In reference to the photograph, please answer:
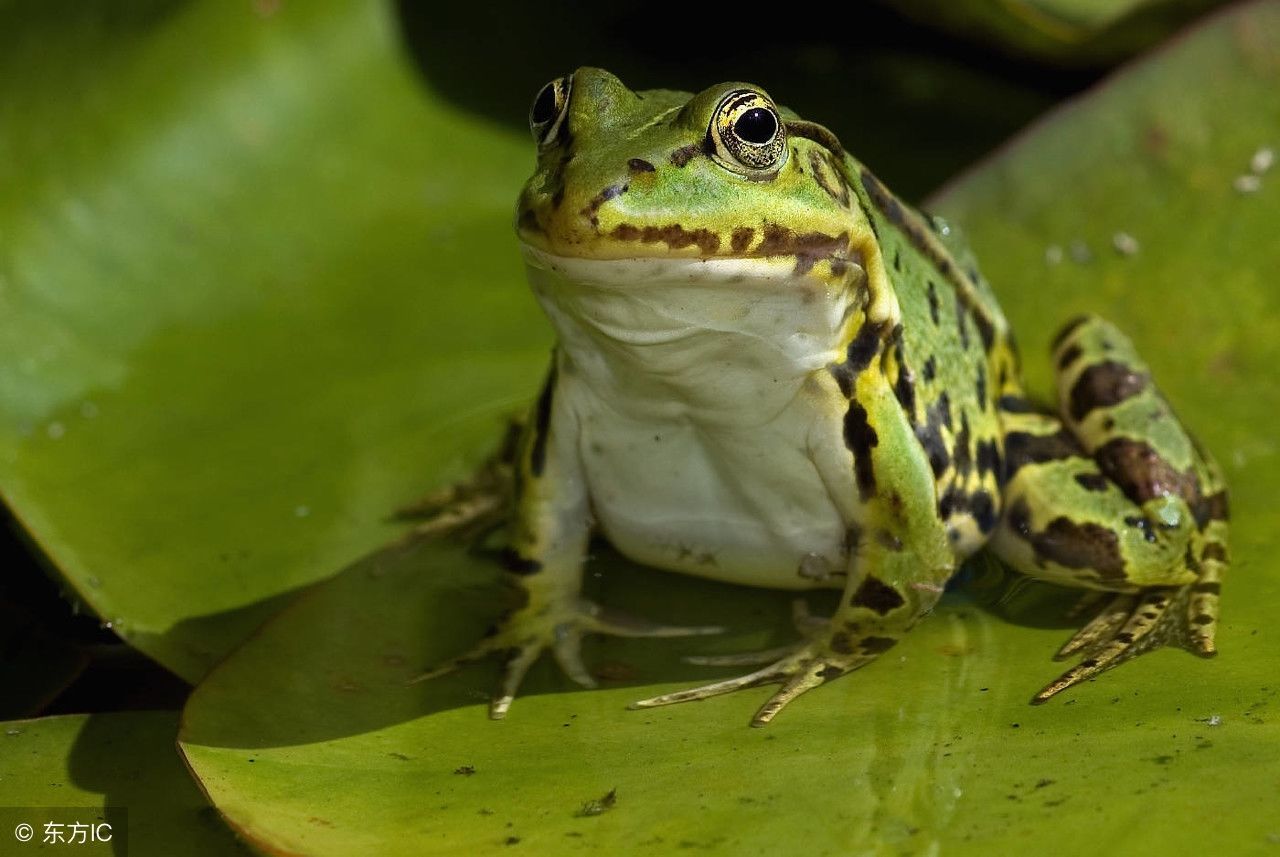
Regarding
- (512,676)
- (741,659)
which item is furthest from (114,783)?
(741,659)

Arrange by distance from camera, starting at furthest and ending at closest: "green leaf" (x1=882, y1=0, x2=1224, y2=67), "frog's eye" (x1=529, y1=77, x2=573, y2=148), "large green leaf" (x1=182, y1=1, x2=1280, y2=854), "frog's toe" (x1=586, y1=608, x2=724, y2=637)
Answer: "green leaf" (x1=882, y1=0, x2=1224, y2=67), "frog's toe" (x1=586, y1=608, x2=724, y2=637), "frog's eye" (x1=529, y1=77, x2=573, y2=148), "large green leaf" (x1=182, y1=1, x2=1280, y2=854)

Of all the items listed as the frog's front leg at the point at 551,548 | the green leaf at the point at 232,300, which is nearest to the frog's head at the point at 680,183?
the frog's front leg at the point at 551,548

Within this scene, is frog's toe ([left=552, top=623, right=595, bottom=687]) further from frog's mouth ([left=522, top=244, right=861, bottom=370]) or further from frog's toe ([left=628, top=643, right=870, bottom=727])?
frog's mouth ([left=522, top=244, right=861, bottom=370])

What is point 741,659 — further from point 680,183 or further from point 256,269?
point 256,269

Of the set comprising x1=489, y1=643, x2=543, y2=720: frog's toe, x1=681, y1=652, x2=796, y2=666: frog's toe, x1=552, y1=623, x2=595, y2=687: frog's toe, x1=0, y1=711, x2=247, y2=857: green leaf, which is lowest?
x1=681, y1=652, x2=796, y2=666: frog's toe

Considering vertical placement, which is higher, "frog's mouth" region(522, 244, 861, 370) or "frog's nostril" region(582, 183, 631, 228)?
"frog's nostril" region(582, 183, 631, 228)

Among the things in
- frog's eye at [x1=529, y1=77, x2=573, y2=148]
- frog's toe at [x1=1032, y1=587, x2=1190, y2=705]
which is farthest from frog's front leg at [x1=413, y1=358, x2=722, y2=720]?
frog's toe at [x1=1032, y1=587, x2=1190, y2=705]

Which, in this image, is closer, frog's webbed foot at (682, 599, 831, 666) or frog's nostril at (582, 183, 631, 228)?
frog's nostril at (582, 183, 631, 228)

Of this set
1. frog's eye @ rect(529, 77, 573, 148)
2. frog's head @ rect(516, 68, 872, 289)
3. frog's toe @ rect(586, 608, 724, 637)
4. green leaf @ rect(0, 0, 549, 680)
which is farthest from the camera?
green leaf @ rect(0, 0, 549, 680)
